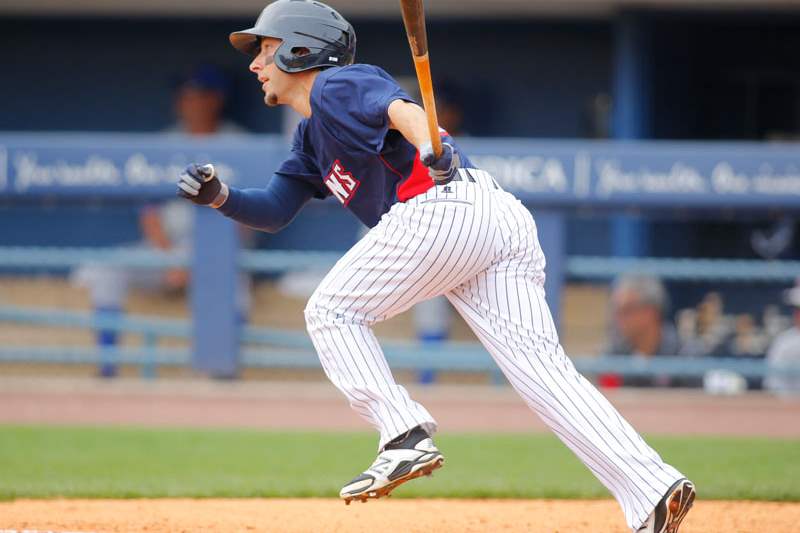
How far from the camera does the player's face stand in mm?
3828

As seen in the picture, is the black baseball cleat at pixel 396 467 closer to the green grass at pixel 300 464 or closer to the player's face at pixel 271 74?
the player's face at pixel 271 74

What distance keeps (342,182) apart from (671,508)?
135 centimetres

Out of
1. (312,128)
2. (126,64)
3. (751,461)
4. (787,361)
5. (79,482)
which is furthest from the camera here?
(126,64)

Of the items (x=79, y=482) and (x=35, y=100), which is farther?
(x=35, y=100)

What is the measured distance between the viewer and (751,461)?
6316mm

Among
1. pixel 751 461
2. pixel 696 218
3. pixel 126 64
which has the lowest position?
pixel 751 461

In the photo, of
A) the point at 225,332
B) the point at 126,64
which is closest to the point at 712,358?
the point at 225,332

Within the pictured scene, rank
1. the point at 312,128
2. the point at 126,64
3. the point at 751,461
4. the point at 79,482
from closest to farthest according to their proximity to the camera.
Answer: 1. the point at 312,128
2. the point at 79,482
3. the point at 751,461
4. the point at 126,64

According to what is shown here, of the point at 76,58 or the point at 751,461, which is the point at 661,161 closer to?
the point at 751,461

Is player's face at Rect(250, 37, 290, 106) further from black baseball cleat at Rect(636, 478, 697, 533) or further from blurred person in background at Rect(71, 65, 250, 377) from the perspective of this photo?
blurred person in background at Rect(71, 65, 250, 377)

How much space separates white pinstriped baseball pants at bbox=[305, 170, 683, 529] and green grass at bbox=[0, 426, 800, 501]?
1.81m

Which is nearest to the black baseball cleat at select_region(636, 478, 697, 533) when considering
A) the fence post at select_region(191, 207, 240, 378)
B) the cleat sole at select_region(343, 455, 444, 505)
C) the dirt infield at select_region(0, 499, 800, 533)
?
the cleat sole at select_region(343, 455, 444, 505)

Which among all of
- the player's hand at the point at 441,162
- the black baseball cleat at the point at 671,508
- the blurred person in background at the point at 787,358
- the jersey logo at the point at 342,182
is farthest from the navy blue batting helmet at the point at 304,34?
the blurred person in background at the point at 787,358

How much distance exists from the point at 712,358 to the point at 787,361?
0.47m
